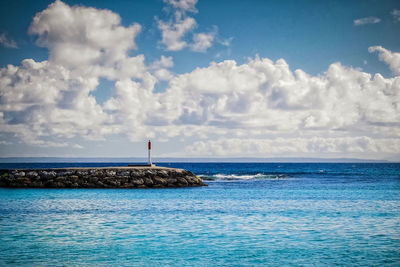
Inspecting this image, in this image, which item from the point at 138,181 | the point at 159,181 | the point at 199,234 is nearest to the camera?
the point at 199,234

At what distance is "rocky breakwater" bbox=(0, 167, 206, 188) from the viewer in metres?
40.8

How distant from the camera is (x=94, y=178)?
41.7m

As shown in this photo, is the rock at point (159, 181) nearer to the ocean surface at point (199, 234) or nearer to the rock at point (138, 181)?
the rock at point (138, 181)

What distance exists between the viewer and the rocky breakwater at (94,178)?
40.8 m

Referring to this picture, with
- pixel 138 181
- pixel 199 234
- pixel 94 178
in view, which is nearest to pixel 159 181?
pixel 138 181

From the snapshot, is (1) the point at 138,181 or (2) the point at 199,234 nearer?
(2) the point at 199,234

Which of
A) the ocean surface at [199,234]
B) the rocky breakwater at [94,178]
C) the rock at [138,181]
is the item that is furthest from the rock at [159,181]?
the ocean surface at [199,234]

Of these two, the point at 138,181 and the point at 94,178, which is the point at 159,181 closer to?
the point at 138,181

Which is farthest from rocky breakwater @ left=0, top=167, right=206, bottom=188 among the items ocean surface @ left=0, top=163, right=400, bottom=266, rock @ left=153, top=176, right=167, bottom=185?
ocean surface @ left=0, top=163, right=400, bottom=266

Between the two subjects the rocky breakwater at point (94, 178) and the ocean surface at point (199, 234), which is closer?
the ocean surface at point (199, 234)

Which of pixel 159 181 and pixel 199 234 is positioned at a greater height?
pixel 159 181

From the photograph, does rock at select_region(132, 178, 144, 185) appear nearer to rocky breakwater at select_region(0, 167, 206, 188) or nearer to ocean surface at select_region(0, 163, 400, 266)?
rocky breakwater at select_region(0, 167, 206, 188)

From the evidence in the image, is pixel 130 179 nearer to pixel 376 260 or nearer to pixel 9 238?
pixel 9 238

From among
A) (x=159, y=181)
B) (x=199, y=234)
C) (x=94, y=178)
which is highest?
(x=94, y=178)
